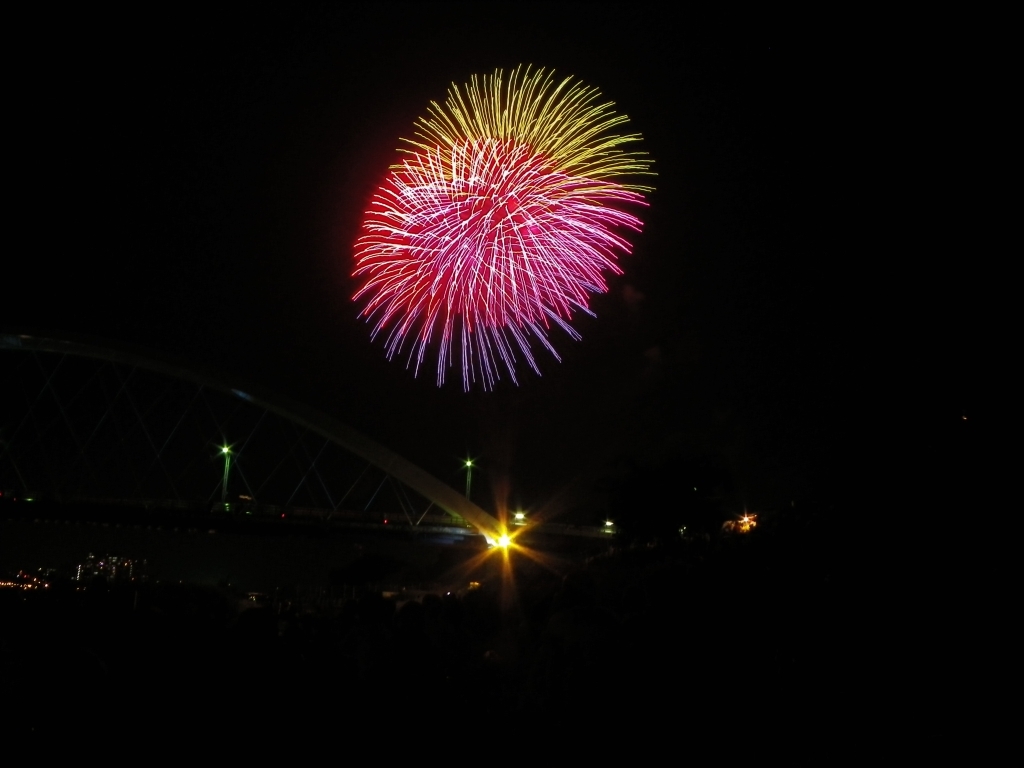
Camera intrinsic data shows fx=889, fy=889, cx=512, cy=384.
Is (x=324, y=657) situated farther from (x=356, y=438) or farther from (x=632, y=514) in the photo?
(x=356, y=438)

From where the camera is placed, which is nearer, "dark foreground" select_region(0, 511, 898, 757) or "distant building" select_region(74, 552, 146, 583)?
"dark foreground" select_region(0, 511, 898, 757)

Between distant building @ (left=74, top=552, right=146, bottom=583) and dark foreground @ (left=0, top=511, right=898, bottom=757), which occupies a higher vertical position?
distant building @ (left=74, top=552, right=146, bottom=583)

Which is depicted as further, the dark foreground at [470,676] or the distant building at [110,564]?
the distant building at [110,564]

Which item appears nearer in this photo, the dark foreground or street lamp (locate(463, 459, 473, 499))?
the dark foreground

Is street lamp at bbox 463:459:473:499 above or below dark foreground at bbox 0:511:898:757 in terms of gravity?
above

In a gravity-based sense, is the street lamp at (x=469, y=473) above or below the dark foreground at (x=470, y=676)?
above

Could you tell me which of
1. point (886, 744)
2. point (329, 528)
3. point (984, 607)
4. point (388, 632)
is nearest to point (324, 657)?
point (388, 632)

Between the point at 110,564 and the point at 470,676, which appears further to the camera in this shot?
the point at 110,564

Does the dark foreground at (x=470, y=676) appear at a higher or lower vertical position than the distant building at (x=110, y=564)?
lower

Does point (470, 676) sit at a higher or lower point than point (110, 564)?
lower

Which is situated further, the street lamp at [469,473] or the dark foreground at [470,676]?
the street lamp at [469,473]

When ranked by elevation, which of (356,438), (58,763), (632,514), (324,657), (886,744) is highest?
(356,438)
